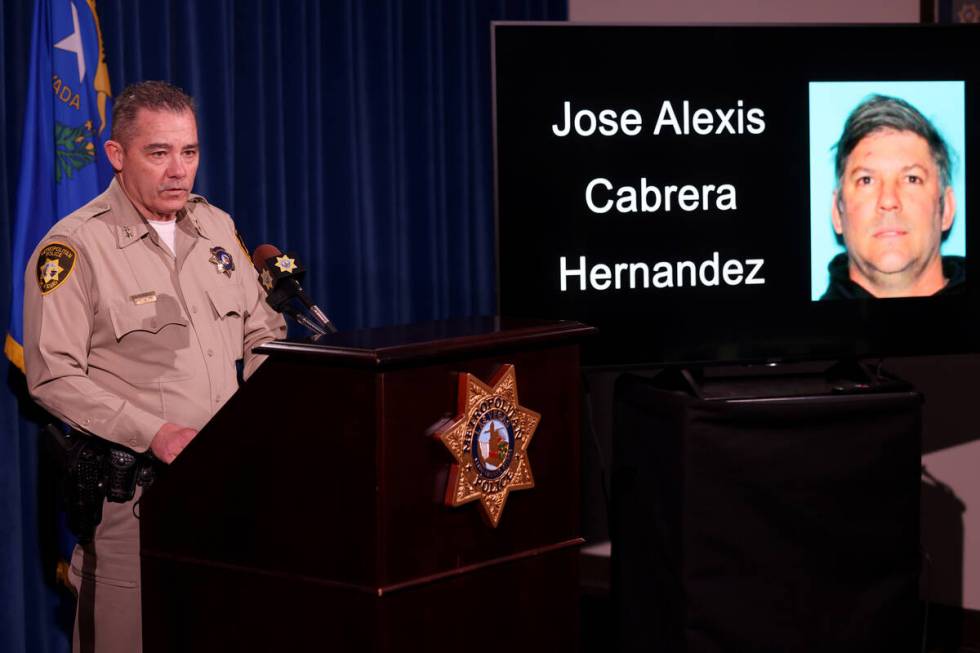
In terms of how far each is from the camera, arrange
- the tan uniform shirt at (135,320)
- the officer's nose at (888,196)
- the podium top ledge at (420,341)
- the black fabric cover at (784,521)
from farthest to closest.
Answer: the officer's nose at (888,196) < the black fabric cover at (784,521) < the tan uniform shirt at (135,320) < the podium top ledge at (420,341)

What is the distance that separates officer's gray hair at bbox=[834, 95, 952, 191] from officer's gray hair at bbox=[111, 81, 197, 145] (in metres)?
1.69

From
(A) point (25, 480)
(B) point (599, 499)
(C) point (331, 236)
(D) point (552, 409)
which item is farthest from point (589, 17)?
(D) point (552, 409)

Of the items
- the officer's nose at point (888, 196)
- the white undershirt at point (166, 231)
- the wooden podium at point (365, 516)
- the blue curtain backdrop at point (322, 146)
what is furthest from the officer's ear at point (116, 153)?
the officer's nose at point (888, 196)

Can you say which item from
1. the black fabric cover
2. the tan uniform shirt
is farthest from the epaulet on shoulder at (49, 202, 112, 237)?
the black fabric cover

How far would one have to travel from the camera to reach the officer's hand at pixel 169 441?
6.87 feet

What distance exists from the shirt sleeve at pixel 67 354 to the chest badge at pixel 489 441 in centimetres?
76

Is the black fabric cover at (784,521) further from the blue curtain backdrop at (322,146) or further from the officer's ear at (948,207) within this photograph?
the blue curtain backdrop at (322,146)

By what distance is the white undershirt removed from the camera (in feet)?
8.13

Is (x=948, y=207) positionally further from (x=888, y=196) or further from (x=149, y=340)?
(x=149, y=340)

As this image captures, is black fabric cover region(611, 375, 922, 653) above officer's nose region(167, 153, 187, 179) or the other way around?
the other way around

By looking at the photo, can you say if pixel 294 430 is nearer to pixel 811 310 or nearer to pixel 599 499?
pixel 811 310

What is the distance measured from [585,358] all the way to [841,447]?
2.16 ft

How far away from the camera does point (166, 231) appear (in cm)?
249

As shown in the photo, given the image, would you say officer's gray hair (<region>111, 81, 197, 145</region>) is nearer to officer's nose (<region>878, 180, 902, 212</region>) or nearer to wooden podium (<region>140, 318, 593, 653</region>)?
wooden podium (<region>140, 318, 593, 653</region>)
